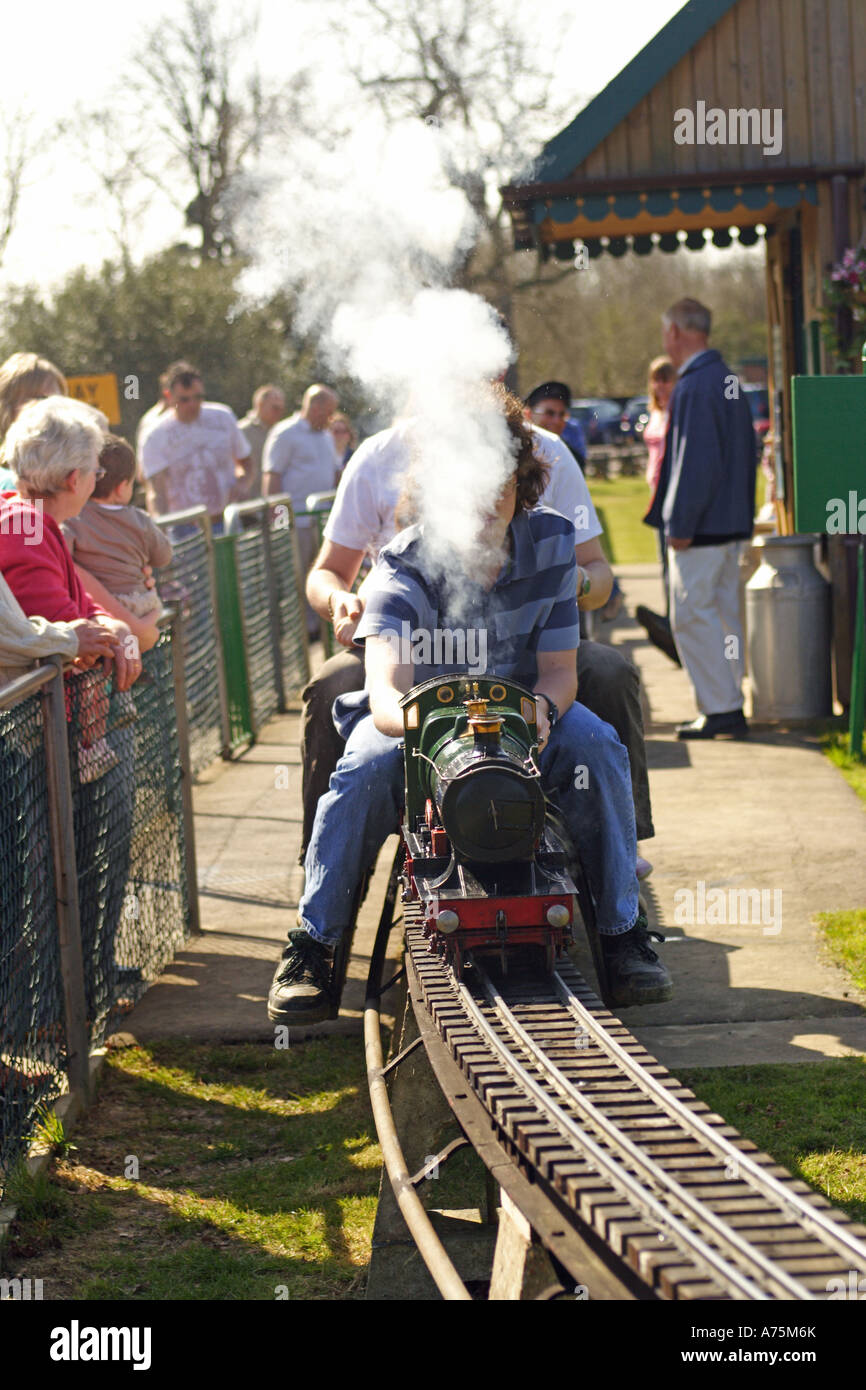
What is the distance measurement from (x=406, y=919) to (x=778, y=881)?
2823 millimetres

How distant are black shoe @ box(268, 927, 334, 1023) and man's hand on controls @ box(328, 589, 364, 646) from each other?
45.1 inches

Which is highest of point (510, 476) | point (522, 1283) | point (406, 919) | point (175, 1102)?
point (510, 476)

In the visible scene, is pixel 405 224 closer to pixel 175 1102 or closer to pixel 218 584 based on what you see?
pixel 175 1102

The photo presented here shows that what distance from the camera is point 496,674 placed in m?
4.84

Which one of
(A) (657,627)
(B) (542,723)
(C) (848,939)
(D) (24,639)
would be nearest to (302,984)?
(B) (542,723)

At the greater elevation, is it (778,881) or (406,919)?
(406,919)

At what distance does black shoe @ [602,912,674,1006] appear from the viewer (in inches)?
185

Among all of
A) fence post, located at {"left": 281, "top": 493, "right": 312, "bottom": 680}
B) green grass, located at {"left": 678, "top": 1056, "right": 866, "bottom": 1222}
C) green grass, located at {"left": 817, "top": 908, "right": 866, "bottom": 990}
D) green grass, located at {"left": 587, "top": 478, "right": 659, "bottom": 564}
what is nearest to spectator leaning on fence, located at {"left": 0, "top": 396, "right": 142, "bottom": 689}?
green grass, located at {"left": 678, "top": 1056, "right": 866, "bottom": 1222}

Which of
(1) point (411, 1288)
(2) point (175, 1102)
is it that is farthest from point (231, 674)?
(1) point (411, 1288)

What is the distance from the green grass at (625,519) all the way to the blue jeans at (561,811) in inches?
378

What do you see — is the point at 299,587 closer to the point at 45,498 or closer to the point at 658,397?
the point at 658,397

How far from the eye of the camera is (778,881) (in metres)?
6.73

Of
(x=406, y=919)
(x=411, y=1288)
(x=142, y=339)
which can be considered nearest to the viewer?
(x=411, y=1288)

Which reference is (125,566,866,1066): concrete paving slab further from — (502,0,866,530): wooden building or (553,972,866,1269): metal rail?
(502,0,866,530): wooden building
